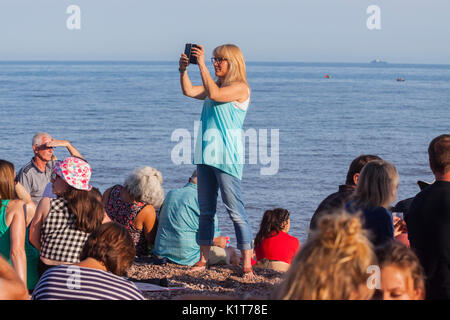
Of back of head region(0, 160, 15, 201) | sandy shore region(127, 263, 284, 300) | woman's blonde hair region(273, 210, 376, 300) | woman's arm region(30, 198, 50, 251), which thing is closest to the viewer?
woman's blonde hair region(273, 210, 376, 300)

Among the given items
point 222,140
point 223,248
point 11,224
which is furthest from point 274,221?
point 11,224

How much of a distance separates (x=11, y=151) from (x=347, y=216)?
17.8 metres

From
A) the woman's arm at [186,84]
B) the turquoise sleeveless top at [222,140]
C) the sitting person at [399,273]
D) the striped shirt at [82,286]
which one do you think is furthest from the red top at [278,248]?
the sitting person at [399,273]

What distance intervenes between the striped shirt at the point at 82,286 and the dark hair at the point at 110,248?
0.49ft

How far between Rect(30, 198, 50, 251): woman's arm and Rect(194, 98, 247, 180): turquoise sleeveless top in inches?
57.6

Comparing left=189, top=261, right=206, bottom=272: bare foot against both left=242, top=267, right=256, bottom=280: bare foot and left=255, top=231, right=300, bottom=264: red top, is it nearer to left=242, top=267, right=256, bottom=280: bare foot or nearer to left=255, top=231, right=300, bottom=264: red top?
left=242, top=267, right=256, bottom=280: bare foot

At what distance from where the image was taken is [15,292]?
2662mm

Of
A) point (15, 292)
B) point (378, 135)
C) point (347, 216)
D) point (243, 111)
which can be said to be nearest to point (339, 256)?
point (347, 216)

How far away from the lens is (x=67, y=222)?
410 cm

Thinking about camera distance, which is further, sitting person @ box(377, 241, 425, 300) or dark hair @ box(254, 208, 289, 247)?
dark hair @ box(254, 208, 289, 247)

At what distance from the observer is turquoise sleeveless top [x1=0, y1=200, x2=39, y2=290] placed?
400 cm

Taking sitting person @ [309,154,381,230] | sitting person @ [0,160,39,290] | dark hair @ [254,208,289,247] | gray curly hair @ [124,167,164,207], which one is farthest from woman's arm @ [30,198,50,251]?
dark hair @ [254,208,289,247]

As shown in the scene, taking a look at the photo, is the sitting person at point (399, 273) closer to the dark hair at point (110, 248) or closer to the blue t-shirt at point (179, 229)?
the dark hair at point (110, 248)
